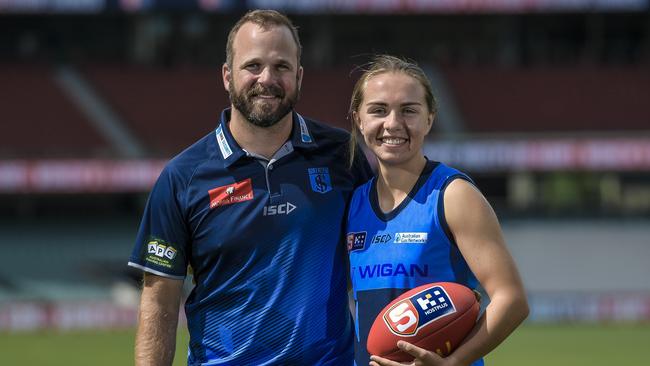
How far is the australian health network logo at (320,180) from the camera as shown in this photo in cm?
446

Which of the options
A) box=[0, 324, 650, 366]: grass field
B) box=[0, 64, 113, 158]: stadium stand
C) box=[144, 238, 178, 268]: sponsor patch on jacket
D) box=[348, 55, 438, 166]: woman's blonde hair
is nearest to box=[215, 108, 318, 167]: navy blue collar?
box=[348, 55, 438, 166]: woman's blonde hair

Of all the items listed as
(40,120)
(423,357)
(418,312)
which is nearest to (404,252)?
(418,312)

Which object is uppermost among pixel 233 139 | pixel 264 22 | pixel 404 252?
pixel 264 22

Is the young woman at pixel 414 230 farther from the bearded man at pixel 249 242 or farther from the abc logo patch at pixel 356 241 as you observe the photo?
the bearded man at pixel 249 242

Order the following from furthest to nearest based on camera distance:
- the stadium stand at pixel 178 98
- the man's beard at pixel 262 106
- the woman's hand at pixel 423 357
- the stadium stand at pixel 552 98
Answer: the stadium stand at pixel 552 98
the stadium stand at pixel 178 98
the man's beard at pixel 262 106
the woman's hand at pixel 423 357

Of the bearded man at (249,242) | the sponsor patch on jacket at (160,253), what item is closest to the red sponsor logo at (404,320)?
the bearded man at (249,242)

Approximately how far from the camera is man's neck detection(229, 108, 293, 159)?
4445 mm

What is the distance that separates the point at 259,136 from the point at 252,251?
440 millimetres

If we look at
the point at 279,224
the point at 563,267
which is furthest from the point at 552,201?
the point at 279,224

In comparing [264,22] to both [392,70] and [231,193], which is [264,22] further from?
[231,193]

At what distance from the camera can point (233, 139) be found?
176 inches

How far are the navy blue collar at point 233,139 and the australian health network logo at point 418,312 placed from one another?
2.98 feet

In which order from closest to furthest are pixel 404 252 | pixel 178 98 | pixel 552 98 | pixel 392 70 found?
pixel 404 252
pixel 392 70
pixel 178 98
pixel 552 98

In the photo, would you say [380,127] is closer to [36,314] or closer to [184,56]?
[36,314]
